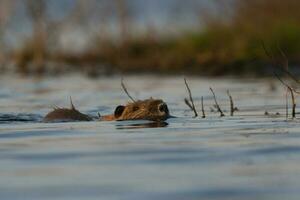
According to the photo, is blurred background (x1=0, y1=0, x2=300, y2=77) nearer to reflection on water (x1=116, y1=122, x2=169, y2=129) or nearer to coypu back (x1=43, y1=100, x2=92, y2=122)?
coypu back (x1=43, y1=100, x2=92, y2=122)

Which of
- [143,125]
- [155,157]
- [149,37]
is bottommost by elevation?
[155,157]

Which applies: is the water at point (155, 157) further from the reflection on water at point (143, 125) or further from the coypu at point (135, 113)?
the coypu at point (135, 113)

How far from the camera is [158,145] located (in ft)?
25.0

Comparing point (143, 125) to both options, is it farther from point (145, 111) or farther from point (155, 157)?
point (155, 157)

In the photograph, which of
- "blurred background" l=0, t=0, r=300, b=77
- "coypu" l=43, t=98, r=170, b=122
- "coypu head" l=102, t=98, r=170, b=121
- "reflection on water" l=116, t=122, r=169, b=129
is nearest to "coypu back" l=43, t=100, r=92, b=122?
"coypu" l=43, t=98, r=170, b=122

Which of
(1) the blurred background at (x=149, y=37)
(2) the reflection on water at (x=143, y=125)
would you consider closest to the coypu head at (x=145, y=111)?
(2) the reflection on water at (x=143, y=125)

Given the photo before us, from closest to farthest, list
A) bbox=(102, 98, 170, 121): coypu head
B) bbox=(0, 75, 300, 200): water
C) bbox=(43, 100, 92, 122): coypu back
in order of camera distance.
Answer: bbox=(0, 75, 300, 200): water → bbox=(102, 98, 170, 121): coypu head → bbox=(43, 100, 92, 122): coypu back

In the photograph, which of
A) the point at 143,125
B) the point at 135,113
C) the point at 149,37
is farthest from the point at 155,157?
the point at 149,37

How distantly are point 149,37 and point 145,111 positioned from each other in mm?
15264

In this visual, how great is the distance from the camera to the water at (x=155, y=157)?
5477 mm

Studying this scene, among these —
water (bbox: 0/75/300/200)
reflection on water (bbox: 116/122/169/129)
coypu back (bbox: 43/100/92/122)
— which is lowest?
water (bbox: 0/75/300/200)

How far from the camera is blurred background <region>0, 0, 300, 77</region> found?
73.8ft

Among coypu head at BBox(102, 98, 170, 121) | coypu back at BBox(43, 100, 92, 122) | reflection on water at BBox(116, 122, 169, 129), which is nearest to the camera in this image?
reflection on water at BBox(116, 122, 169, 129)

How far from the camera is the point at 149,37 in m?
25.2
